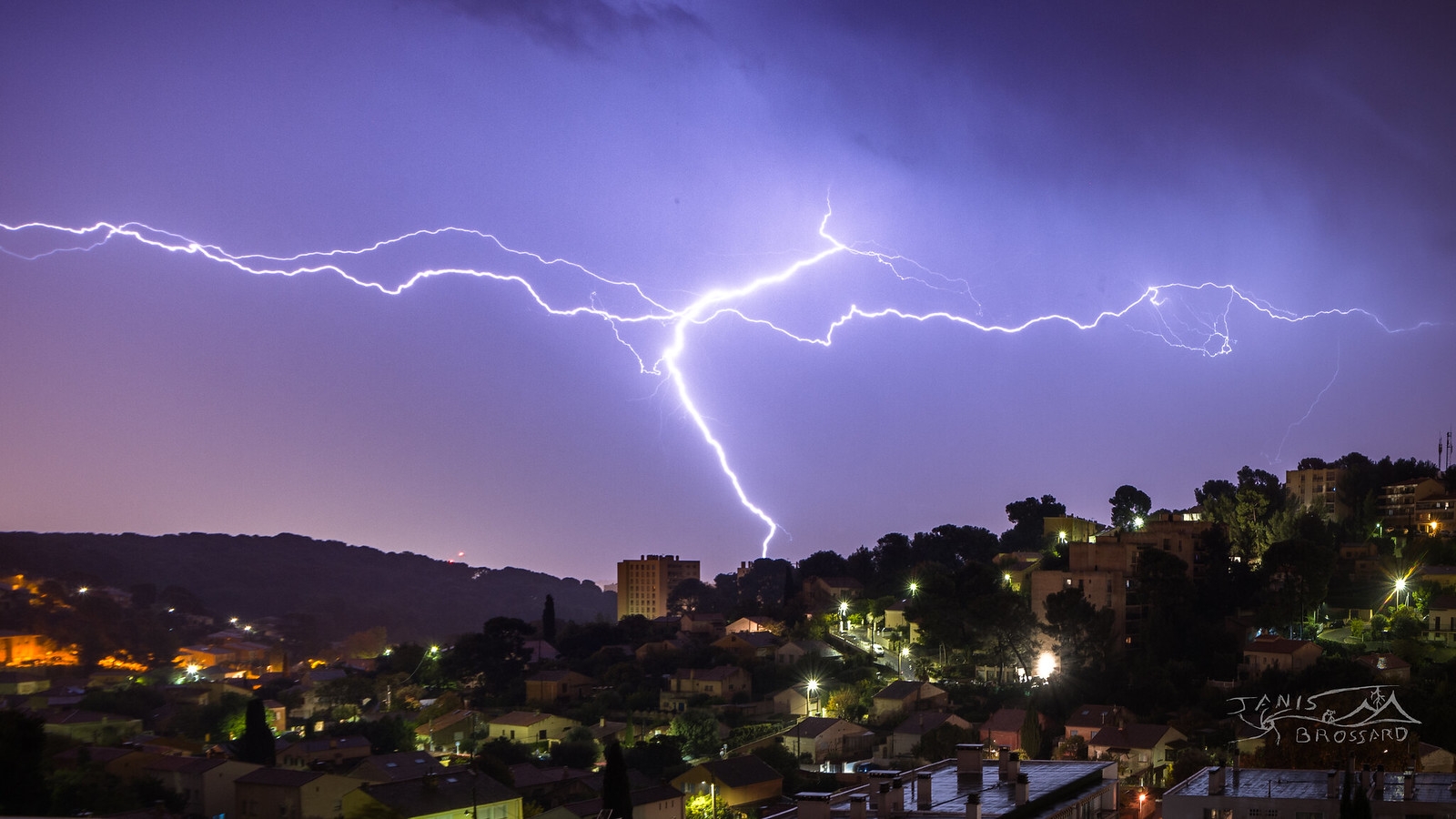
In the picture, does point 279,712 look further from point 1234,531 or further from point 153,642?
point 1234,531

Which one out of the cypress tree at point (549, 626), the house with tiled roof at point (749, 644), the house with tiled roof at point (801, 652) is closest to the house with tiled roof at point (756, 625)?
the house with tiled roof at point (749, 644)

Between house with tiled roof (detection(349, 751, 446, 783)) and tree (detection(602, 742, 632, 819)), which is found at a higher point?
tree (detection(602, 742, 632, 819))

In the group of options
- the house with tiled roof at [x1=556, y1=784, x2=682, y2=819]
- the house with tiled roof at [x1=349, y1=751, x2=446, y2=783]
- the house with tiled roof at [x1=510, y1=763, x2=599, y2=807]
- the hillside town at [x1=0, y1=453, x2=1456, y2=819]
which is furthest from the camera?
the house with tiled roof at [x1=510, y1=763, x2=599, y2=807]

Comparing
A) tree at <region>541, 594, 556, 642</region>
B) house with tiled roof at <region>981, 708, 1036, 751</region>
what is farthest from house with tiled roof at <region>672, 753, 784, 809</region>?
tree at <region>541, 594, 556, 642</region>

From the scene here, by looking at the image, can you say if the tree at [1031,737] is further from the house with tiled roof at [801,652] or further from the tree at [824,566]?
the tree at [824,566]

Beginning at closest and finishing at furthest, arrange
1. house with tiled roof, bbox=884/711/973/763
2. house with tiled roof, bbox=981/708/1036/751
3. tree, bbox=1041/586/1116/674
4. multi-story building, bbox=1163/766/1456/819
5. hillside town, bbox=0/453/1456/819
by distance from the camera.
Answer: multi-story building, bbox=1163/766/1456/819 → hillside town, bbox=0/453/1456/819 → house with tiled roof, bbox=981/708/1036/751 → house with tiled roof, bbox=884/711/973/763 → tree, bbox=1041/586/1116/674

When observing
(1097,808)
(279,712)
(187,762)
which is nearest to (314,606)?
(279,712)

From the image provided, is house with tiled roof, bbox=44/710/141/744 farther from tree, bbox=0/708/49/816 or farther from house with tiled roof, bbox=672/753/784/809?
house with tiled roof, bbox=672/753/784/809
